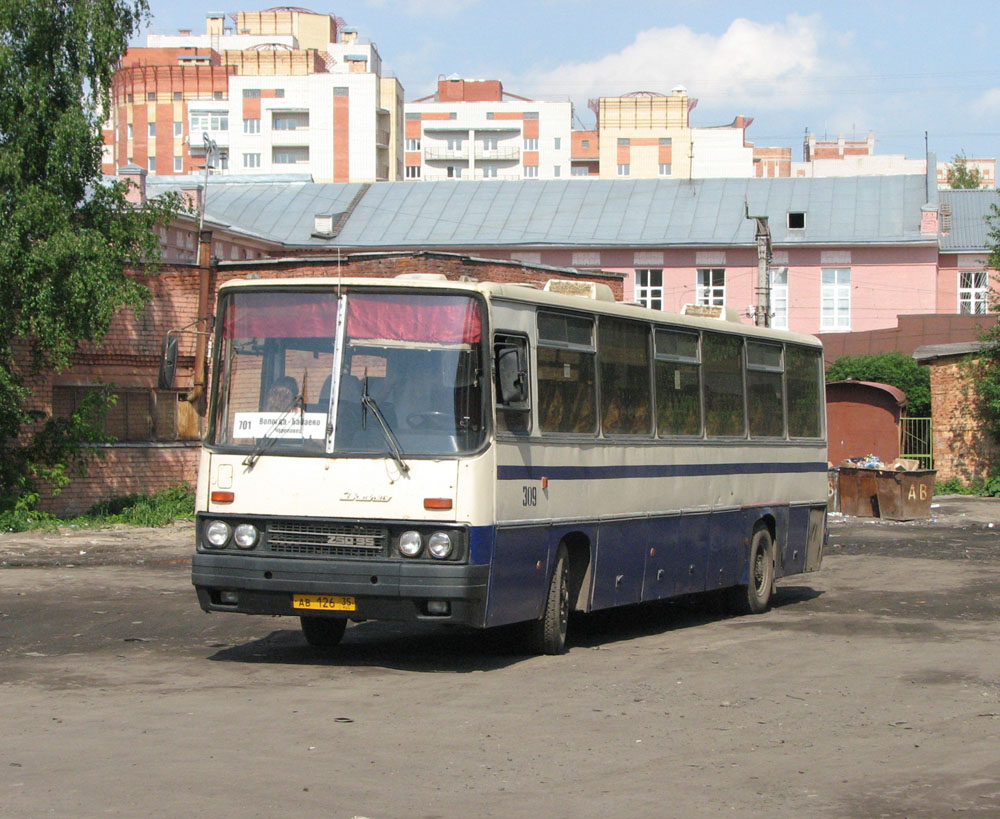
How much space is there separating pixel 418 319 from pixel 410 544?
1638mm

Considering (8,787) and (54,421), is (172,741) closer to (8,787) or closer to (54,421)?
(8,787)

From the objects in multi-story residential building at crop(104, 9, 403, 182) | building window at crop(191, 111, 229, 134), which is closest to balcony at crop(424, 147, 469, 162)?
multi-story residential building at crop(104, 9, 403, 182)

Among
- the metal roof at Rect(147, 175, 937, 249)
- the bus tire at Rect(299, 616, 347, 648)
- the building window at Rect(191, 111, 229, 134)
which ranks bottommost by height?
the bus tire at Rect(299, 616, 347, 648)

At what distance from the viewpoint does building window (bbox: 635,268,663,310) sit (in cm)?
6212

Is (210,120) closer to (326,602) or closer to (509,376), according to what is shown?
(509,376)

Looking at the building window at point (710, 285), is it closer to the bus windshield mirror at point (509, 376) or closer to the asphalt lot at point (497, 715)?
the asphalt lot at point (497, 715)

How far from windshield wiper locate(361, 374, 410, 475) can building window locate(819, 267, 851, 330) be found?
53.4 metres

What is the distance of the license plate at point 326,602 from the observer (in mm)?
10227

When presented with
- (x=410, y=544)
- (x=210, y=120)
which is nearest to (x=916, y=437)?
(x=410, y=544)

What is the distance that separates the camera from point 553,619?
11469 millimetres

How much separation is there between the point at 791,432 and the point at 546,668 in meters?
6.42

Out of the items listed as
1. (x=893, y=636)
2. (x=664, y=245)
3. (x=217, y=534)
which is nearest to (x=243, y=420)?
(x=217, y=534)

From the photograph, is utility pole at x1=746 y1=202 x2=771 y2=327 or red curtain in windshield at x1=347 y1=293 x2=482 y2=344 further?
utility pole at x1=746 y1=202 x2=771 y2=327

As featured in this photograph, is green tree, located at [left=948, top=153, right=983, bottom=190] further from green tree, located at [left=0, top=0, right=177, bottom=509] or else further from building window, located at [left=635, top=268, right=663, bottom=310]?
green tree, located at [left=0, top=0, right=177, bottom=509]
